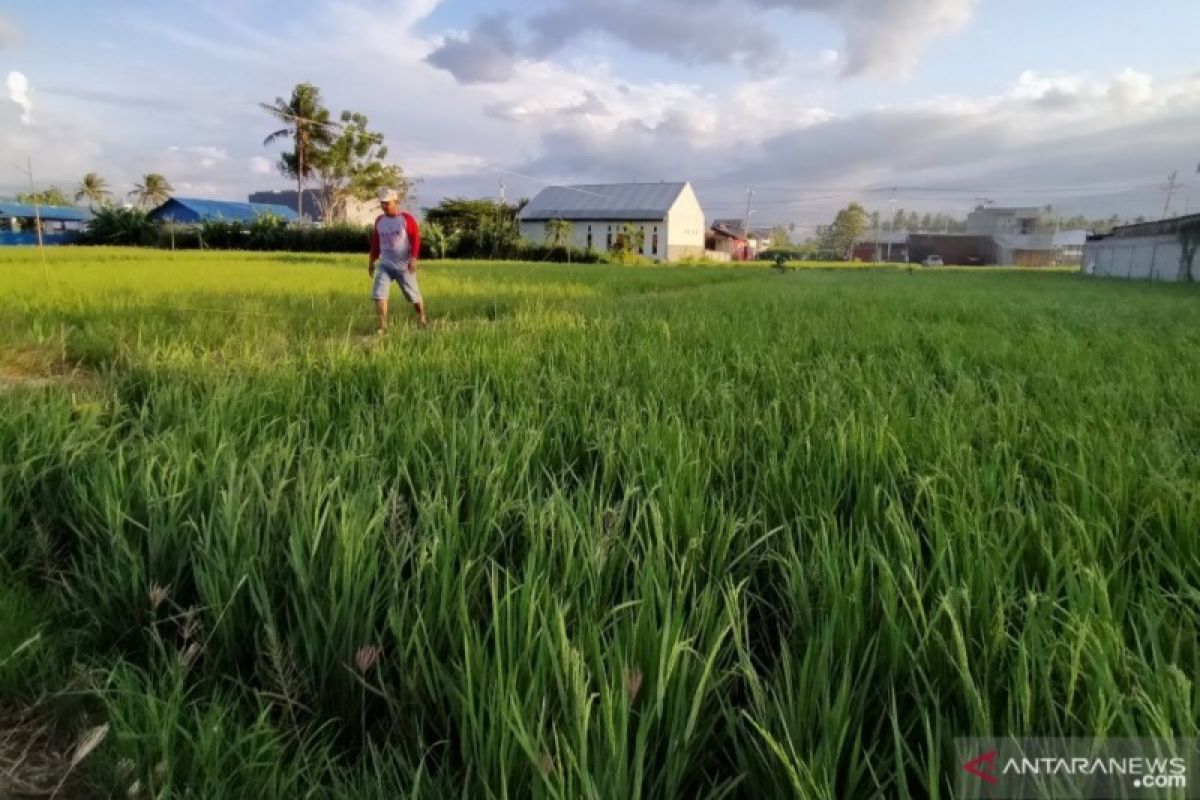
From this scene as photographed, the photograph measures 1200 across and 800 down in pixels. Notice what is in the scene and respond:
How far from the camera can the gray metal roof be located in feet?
155

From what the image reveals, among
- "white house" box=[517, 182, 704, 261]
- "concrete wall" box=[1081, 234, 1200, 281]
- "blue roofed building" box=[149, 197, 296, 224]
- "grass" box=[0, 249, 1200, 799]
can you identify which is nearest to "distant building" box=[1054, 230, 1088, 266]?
"concrete wall" box=[1081, 234, 1200, 281]

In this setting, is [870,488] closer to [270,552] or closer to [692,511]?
[692,511]

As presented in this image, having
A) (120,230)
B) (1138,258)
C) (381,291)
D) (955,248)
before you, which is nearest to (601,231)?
(120,230)

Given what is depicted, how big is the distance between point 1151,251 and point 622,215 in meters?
30.8

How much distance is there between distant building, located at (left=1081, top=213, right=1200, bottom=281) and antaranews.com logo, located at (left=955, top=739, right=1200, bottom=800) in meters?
27.2

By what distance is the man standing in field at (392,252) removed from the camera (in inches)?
261

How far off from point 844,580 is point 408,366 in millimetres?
2617

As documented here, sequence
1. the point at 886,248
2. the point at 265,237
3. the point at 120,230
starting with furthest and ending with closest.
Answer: the point at 886,248
the point at 120,230
the point at 265,237

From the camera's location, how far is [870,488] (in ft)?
5.53

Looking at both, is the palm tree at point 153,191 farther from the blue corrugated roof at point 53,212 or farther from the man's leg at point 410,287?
the man's leg at point 410,287

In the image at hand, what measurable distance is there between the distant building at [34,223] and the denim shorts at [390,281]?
1788 inches

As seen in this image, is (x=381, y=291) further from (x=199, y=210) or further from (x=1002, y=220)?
(x=1002, y=220)

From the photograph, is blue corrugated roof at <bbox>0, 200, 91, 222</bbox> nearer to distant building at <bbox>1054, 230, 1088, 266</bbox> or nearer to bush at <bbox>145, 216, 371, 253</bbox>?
bush at <bbox>145, 216, 371, 253</bbox>

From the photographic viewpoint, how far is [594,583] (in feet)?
3.81
